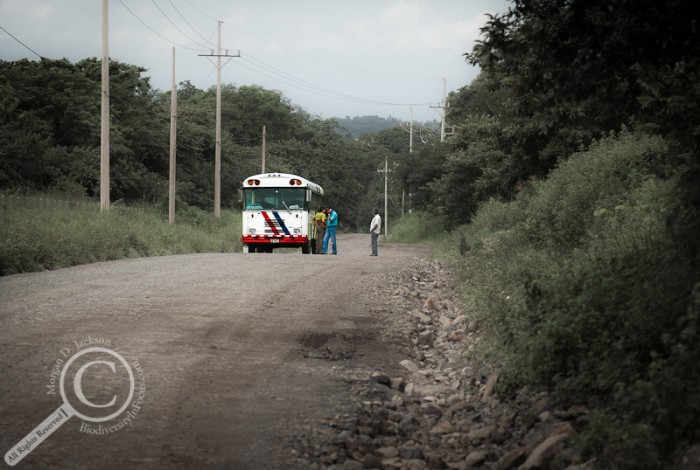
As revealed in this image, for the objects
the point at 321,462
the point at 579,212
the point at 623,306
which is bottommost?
the point at 321,462

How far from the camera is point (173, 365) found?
7.52 m

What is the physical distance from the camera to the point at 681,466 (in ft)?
13.0

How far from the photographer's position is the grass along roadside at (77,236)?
1681 centimetres

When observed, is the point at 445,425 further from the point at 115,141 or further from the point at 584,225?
A: the point at 115,141

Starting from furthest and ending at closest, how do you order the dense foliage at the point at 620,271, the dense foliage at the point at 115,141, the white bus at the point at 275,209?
1. the dense foliage at the point at 115,141
2. the white bus at the point at 275,209
3. the dense foliage at the point at 620,271

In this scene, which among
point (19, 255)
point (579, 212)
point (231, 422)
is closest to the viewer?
point (231, 422)

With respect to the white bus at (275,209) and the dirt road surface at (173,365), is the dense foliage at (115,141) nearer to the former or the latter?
the white bus at (275,209)

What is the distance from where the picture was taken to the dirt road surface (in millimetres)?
5332

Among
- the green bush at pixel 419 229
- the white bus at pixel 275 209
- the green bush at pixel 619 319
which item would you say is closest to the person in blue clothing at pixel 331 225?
the white bus at pixel 275 209

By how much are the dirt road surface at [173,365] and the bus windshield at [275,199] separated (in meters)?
12.8

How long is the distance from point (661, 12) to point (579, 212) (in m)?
6.54

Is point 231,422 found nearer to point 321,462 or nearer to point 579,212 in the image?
point 321,462

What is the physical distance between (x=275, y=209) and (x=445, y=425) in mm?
21078

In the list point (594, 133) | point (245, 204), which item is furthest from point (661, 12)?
point (245, 204)
